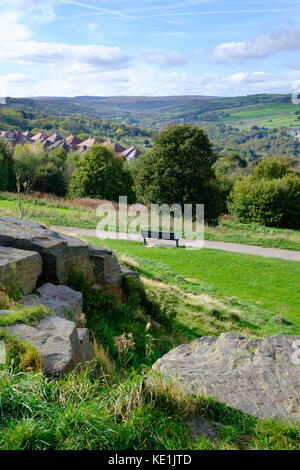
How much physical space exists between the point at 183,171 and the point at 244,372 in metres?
19.3

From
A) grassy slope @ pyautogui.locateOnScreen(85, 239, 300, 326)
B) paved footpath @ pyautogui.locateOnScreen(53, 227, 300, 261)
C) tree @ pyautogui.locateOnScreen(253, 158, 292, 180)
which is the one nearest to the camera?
grassy slope @ pyautogui.locateOnScreen(85, 239, 300, 326)

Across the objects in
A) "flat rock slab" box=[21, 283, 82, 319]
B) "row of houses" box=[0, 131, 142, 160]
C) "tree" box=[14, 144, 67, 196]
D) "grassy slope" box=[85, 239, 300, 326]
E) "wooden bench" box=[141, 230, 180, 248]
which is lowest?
"grassy slope" box=[85, 239, 300, 326]

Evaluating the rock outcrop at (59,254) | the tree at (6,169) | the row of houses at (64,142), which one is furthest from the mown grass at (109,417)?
the row of houses at (64,142)

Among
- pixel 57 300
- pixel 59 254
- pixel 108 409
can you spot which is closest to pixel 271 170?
pixel 59 254

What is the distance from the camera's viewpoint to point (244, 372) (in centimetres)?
378

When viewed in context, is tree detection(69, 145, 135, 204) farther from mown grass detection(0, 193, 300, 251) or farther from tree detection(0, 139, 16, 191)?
mown grass detection(0, 193, 300, 251)

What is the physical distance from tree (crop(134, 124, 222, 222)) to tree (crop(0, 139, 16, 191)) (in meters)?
16.4

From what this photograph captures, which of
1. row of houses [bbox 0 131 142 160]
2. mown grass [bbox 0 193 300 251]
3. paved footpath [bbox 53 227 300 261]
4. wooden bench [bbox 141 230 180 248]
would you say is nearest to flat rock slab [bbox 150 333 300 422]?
wooden bench [bbox 141 230 180 248]

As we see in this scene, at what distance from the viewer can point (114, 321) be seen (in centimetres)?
634

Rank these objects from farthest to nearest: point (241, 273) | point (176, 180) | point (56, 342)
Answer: point (176, 180) → point (241, 273) → point (56, 342)

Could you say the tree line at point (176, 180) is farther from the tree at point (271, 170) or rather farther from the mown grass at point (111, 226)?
the mown grass at point (111, 226)

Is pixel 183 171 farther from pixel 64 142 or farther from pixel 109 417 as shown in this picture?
pixel 64 142

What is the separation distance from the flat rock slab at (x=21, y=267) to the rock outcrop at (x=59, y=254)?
1.13ft

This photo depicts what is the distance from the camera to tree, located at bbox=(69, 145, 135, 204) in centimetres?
3297
